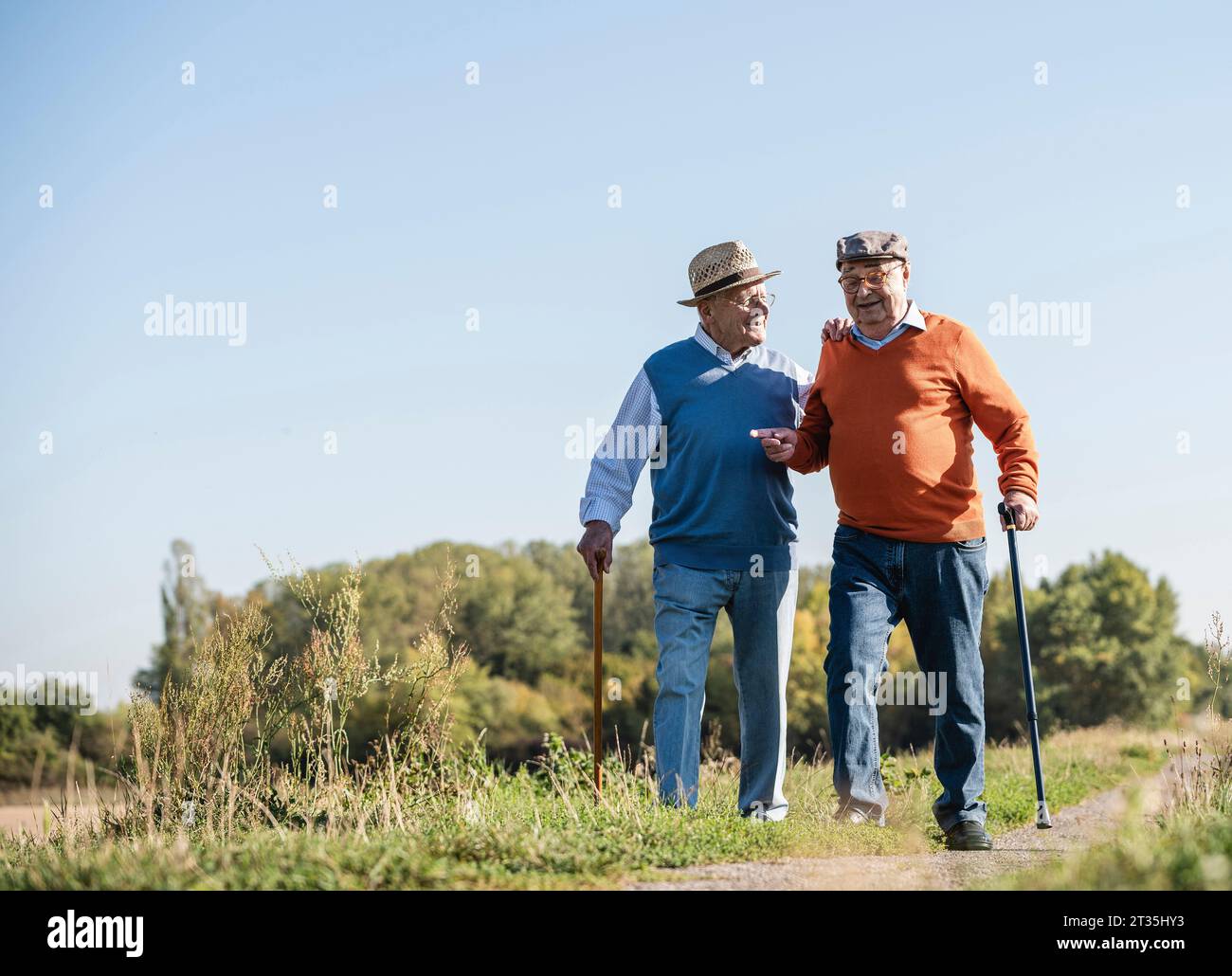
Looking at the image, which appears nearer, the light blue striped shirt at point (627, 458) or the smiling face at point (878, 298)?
the smiling face at point (878, 298)

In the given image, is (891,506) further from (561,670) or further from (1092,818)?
(561,670)

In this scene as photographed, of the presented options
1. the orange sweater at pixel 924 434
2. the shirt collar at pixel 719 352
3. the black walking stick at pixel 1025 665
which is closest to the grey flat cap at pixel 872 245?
the orange sweater at pixel 924 434

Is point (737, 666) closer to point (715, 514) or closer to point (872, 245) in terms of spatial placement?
point (715, 514)

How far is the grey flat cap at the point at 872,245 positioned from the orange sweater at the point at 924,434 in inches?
13.7

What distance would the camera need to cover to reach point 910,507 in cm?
534

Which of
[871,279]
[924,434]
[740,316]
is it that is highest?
[871,279]

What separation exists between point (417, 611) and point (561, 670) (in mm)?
7352

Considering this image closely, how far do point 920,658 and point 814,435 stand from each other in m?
1.07

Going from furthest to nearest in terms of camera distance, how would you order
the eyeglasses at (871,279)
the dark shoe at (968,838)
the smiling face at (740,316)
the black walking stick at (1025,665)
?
the smiling face at (740,316) → the eyeglasses at (871,279) → the black walking stick at (1025,665) → the dark shoe at (968,838)

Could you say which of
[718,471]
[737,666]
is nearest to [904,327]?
[718,471]

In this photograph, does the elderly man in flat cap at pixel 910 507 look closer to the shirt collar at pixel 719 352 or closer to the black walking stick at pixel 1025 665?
the black walking stick at pixel 1025 665

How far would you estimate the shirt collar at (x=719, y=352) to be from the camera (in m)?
5.83

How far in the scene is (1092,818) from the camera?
25.2 ft
